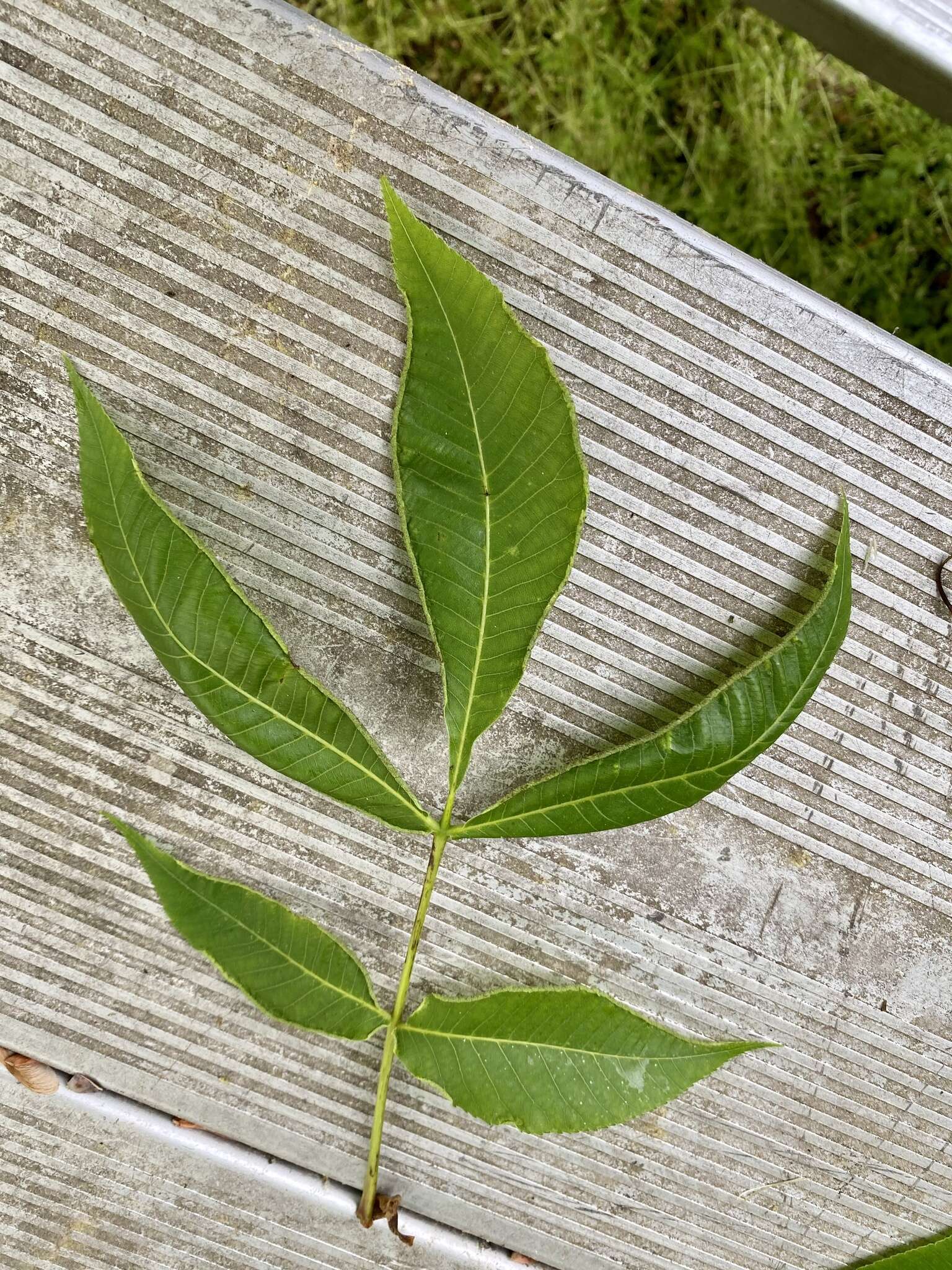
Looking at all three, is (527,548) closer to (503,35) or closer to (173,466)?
(173,466)

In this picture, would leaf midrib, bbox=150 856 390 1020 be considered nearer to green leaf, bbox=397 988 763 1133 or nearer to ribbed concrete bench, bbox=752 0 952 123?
green leaf, bbox=397 988 763 1133

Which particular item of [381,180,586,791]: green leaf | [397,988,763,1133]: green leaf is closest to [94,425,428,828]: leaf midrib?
[381,180,586,791]: green leaf

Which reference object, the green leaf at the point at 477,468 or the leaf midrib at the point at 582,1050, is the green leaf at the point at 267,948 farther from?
the green leaf at the point at 477,468

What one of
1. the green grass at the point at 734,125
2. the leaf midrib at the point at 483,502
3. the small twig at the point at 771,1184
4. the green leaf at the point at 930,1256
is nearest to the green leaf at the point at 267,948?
the leaf midrib at the point at 483,502

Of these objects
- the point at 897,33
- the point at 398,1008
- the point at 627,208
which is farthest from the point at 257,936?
the point at 897,33

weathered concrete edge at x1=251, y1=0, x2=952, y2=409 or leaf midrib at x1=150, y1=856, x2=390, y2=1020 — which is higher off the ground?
weathered concrete edge at x1=251, y1=0, x2=952, y2=409

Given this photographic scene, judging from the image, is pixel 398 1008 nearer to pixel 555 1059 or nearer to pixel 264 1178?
pixel 555 1059
